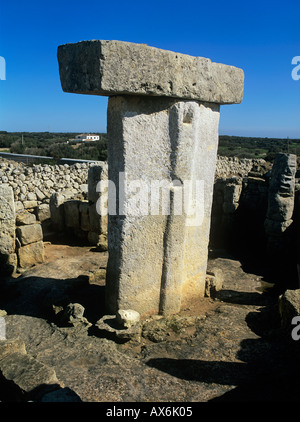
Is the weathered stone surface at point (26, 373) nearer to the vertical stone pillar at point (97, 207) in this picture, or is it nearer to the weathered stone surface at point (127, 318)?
the weathered stone surface at point (127, 318)

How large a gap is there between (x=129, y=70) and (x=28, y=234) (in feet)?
13.5

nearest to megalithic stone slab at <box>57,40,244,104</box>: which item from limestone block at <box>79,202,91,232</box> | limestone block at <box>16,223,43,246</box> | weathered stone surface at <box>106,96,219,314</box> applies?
weathered stone surface at <box>106,96,219,314</box>

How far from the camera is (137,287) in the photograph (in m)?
4.45

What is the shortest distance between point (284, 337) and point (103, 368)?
2.21 m

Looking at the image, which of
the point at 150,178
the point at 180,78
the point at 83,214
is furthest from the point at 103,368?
the point at 83,214

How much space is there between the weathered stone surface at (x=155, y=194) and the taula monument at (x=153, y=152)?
0.04 ft

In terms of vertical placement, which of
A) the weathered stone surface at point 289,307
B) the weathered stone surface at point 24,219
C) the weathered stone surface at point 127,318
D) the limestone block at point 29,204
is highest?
the weathered stone surface at point 24,219

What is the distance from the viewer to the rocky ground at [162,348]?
3320mm

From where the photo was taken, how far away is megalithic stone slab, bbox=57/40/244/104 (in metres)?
3.50

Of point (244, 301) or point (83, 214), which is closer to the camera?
point (244, 301)

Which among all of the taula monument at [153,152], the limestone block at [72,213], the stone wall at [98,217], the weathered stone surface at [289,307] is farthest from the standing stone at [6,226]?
the weathered stone surface at [289,307]

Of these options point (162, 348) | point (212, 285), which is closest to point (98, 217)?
point (212, 285)

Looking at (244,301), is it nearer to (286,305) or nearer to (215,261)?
(286,305)

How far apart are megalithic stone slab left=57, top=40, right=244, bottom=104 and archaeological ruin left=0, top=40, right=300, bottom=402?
12 millimetres
